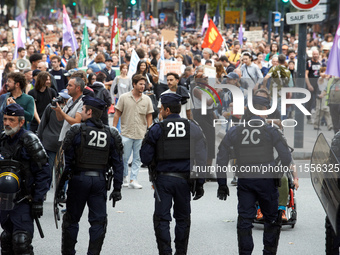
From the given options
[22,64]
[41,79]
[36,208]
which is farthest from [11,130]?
[22,64]

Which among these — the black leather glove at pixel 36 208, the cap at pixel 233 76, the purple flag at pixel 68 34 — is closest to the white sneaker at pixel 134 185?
the cap at pixel 233 76

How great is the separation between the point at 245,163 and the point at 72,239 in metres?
1.86

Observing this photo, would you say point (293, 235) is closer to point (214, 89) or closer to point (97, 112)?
point (97, 112)

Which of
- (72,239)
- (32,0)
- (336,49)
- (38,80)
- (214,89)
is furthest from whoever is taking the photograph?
(32,0)

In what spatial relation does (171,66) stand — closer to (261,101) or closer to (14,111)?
(261,101)

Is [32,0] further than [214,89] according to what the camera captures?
Yes

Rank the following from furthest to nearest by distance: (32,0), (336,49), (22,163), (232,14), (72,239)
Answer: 1. (32,0)
2. (232,14)
3. (336,49)
4. (72,239)
5. (22,163)

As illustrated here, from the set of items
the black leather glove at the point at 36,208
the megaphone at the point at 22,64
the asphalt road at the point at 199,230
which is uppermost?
the megaphone at the point at 22,64

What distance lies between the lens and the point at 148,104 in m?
10.5

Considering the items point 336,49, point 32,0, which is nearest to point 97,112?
point 336,49

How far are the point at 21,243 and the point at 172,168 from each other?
67.6 inches

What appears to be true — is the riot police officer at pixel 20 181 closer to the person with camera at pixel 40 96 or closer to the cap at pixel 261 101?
the cap at pixel 261 101

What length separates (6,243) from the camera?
625 cm

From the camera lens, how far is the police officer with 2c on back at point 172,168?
270 inches
